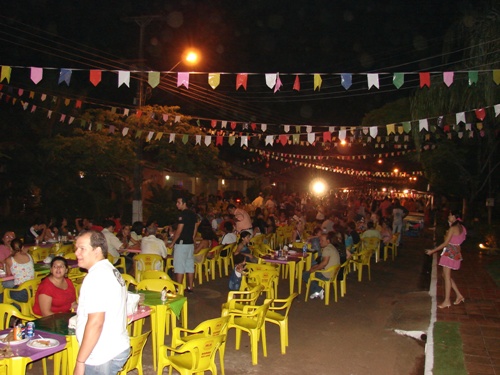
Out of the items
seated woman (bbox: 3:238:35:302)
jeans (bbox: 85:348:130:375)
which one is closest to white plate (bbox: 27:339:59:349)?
jeans (bbox: 85:348:130:375)

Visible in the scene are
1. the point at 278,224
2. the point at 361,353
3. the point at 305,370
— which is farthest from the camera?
the point at 278,224

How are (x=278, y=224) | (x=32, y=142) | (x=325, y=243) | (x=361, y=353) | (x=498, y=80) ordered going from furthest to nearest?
(x=32, y=142), (x=278, y=224), (x=325, y=243), (x=498, y=80), (x=361, y=353)

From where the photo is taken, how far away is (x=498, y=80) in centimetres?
805

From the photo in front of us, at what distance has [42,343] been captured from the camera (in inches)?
159

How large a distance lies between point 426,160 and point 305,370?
18001 mm

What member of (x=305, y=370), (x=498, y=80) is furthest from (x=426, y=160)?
(x=305, y=370)

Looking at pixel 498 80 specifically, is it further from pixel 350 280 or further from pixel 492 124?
pixel 492 124

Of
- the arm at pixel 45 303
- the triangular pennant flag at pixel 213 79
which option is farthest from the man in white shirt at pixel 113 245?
the arm at pixel 45 303

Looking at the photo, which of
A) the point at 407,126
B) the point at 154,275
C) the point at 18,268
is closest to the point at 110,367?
the point at 154,275

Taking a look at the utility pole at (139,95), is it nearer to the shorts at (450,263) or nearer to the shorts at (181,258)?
the shorts at (181,258)

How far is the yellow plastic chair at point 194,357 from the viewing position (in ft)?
13.8

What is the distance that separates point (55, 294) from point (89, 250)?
262 cm

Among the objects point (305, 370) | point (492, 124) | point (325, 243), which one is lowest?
point (305, 370)

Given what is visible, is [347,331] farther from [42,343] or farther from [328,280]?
[42,343]
